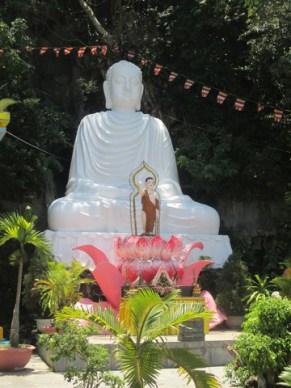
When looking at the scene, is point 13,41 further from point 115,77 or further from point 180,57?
point 180,57

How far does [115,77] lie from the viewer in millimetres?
15039

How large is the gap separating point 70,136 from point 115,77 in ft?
6.90

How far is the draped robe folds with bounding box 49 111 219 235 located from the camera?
42.8 feet

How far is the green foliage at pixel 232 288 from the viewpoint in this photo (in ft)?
38.0

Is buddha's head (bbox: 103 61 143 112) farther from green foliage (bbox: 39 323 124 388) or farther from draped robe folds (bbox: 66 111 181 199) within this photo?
green foliage (bbox: 39 323 124 388)

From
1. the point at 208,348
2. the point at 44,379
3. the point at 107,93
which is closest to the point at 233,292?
the point at 208,348

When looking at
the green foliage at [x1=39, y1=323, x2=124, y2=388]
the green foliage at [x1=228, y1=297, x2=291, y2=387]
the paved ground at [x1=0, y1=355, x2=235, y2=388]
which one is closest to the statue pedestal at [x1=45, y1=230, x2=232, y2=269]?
the paved ground at [x1=0, y1=355, x2=235, y2=388]

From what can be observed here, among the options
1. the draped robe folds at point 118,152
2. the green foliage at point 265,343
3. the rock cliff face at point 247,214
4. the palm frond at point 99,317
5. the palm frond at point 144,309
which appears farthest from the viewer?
the rock cliff face at point 247,214

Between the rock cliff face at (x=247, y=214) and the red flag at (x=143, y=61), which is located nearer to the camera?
the rock cliff face at (x=247, y=214)

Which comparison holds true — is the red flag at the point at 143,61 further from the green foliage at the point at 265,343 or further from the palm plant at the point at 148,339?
the palm plant at the point at 148,339

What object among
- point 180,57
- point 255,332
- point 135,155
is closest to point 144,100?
point 180,57

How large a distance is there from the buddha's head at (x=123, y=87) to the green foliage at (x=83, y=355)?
8.16m

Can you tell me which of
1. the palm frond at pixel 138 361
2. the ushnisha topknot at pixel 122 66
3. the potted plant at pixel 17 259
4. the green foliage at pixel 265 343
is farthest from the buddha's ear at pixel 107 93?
the palm frond at pixel 138 361

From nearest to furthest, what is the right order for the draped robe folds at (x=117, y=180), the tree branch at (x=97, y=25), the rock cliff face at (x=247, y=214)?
1. the draped robe folds at (x=117, y=180)
2. the rock cliff face at (x=247, y=214)
3. the tree branch at (x=97, y=25)
